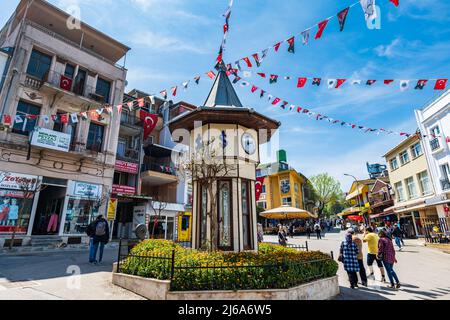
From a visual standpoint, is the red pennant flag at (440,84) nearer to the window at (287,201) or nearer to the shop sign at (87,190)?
the shop sign at (87,190)

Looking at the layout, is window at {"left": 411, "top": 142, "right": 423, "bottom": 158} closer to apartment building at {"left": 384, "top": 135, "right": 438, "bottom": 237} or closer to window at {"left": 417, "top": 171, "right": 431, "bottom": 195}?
apartment building at {"left": 384, "top": 135, "right": 438, "bottom": 237}

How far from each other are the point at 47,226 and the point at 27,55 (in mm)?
11819

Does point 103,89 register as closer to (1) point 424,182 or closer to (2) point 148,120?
(2) point 148,120

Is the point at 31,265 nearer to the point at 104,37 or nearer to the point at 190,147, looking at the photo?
the point at 190,147

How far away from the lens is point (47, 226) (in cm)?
1741

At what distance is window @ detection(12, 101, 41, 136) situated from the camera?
16.4 meters

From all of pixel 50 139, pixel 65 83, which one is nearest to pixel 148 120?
pixel 65 83

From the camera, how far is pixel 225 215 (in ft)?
27.2

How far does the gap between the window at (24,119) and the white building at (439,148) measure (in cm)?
3042

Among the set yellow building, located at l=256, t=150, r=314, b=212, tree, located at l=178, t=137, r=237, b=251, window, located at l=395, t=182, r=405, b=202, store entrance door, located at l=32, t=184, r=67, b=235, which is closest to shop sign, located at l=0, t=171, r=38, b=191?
store entrance door, located at l=32, t=184, r=67, b=235

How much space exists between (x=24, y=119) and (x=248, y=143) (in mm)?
16152

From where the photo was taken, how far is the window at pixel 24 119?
16.4 metres

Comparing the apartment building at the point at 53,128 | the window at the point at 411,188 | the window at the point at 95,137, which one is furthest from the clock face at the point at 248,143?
the window at the point at 411,188
